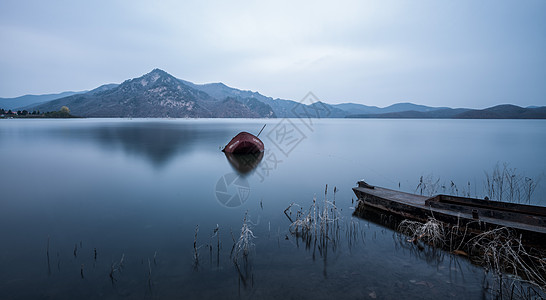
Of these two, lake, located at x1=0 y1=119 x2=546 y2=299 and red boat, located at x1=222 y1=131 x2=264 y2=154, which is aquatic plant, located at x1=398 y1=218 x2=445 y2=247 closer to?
lake, located at x1=0 y1=119 x2=546 y2=299

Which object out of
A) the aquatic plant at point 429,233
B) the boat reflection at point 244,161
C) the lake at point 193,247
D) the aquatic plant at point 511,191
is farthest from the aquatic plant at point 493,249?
the boat reflection at point 244,161

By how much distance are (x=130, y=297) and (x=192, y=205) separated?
6.72m

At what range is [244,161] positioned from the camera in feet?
86.0

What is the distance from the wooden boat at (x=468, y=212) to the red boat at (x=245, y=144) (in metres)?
17.8

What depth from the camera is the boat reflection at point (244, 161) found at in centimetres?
2228

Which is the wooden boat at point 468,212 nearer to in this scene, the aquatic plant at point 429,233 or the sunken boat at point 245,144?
the aquatic plant at point 429,233

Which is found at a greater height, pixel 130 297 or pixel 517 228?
pixel 517 228

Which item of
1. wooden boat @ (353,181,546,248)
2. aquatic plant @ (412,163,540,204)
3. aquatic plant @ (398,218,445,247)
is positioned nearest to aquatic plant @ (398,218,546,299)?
aquatic plant @ (398,218,445,247)

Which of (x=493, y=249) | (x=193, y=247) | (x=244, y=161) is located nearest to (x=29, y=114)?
(x=244, y=161)

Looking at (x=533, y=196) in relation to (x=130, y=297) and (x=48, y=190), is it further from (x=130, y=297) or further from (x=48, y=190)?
(x=48, y=190)

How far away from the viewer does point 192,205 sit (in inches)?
494

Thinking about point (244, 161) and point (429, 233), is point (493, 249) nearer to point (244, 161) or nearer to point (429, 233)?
point (429, 233)

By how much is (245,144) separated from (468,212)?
71.8ft

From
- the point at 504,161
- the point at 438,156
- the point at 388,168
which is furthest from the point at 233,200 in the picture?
the point at 504,161
